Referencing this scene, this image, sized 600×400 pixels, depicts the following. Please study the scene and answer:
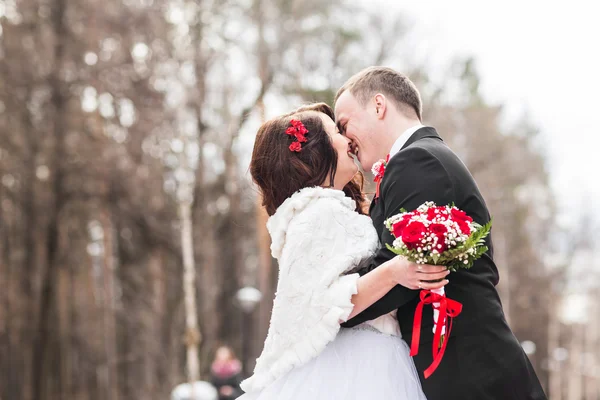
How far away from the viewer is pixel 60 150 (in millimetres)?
18406

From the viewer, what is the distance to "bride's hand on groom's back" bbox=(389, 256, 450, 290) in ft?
9.78

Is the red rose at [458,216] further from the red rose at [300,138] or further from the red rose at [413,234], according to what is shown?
the red rose at [300,138]

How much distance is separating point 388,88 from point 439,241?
1148mm

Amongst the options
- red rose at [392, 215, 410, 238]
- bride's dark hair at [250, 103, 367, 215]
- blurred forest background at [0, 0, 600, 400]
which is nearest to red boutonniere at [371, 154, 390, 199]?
bride's dark hair at [250, 103, 367, 215]

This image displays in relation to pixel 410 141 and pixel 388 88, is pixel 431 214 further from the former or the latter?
pixel 388 88

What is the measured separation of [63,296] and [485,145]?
52.3 feet

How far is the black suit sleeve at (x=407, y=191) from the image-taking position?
3246 millimetres

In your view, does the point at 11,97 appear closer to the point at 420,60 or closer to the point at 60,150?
the point at 60,150

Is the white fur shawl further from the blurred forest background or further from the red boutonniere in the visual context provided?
the blurred forest background

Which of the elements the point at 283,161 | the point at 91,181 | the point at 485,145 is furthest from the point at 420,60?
the point at 283,161

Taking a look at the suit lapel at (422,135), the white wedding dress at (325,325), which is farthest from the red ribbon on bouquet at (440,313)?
the suit lapel at (422,135)

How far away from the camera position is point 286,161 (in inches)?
148

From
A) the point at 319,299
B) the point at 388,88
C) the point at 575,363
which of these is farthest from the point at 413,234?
the point at 575,363

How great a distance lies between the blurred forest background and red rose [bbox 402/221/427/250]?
40.9 feet
